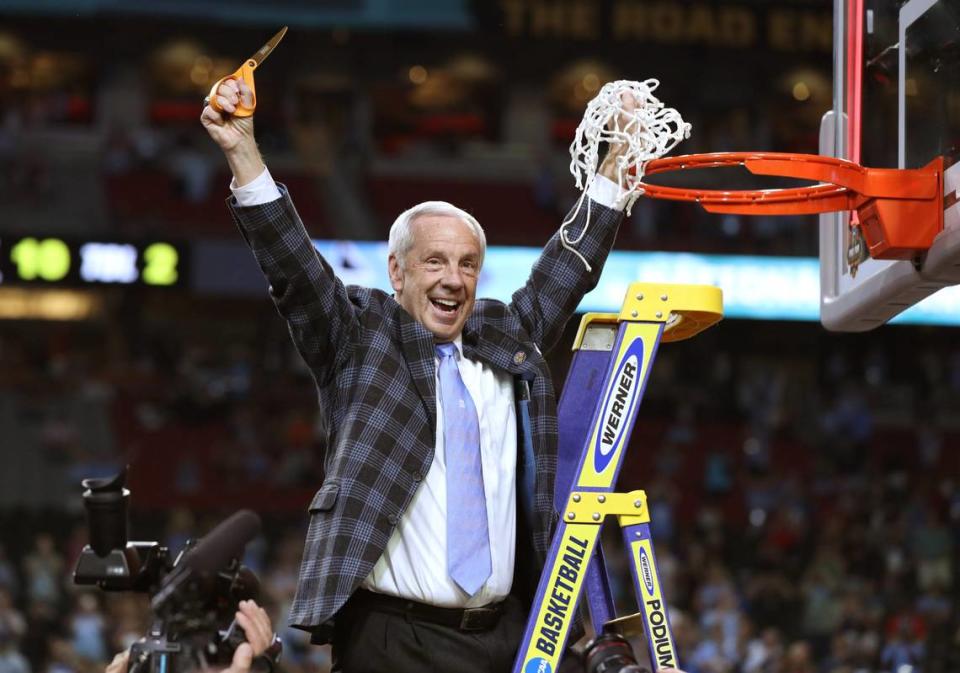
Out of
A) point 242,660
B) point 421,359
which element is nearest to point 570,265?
point 421,359

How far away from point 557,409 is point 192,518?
11.7m

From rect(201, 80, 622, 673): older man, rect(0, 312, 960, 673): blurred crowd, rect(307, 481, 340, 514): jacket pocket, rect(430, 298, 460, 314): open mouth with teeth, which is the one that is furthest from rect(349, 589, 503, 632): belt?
rect(0, 312, 960, 673): blurred crowd

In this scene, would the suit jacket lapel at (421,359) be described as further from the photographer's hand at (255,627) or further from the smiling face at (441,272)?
the photographer's hand at (255,627)

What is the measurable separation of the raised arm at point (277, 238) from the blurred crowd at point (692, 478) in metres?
7.66

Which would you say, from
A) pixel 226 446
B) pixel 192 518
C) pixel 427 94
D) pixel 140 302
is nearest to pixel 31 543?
pixel 192 518

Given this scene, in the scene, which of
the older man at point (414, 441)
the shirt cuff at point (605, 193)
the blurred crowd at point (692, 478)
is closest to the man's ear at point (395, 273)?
the older man at point (414, 441)

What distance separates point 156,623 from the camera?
3.22 meters

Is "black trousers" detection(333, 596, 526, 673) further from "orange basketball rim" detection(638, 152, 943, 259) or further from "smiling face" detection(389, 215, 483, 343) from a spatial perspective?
"orange basketball rim" detection(638, 152, 943, 259)

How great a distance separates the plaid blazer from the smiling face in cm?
6

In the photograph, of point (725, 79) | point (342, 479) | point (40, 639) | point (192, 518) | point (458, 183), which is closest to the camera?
point (342, 479)

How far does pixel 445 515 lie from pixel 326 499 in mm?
289

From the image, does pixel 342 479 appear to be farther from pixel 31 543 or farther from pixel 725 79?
pixel 725 79

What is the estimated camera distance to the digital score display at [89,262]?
16031mm

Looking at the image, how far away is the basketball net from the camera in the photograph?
4.22 metres
